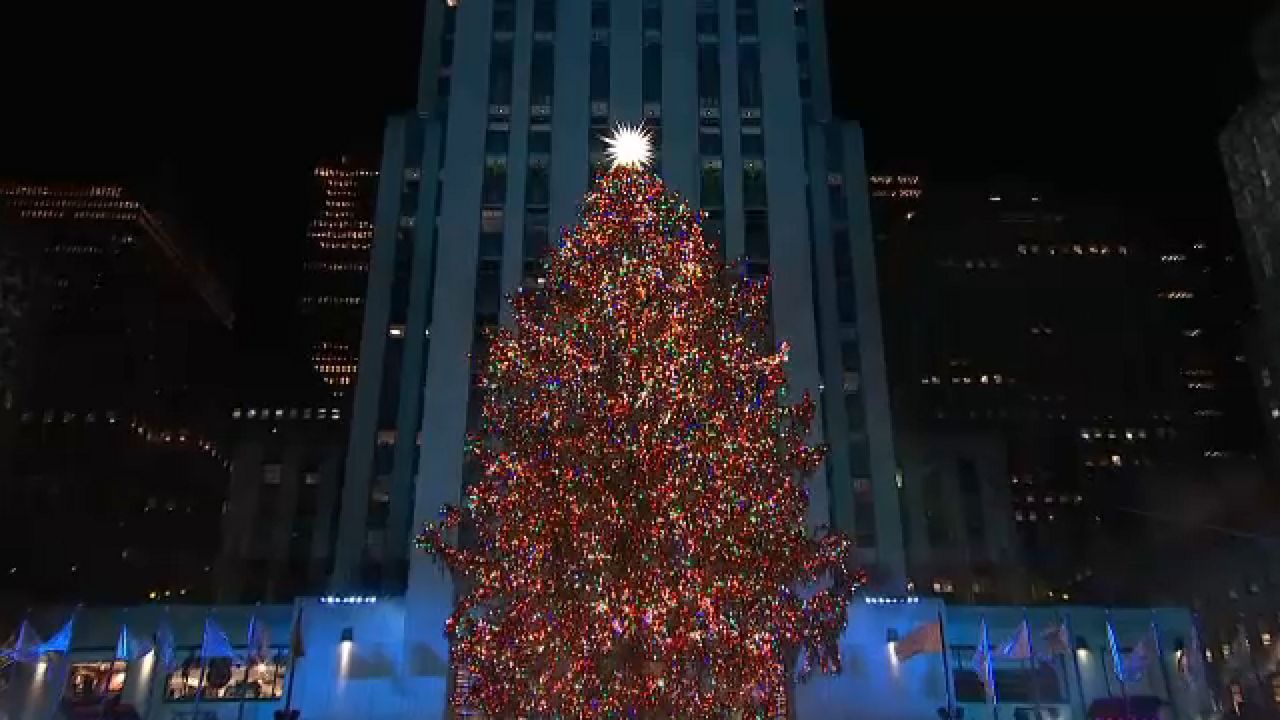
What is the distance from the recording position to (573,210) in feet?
109

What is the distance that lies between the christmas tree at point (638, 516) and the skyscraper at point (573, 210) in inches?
486

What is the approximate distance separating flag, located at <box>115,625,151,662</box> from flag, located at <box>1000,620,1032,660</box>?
79.4ft

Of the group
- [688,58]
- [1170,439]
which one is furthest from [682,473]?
[1170,439]

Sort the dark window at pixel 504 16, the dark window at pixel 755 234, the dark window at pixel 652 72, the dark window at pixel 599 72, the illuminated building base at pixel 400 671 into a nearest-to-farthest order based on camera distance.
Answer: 1. the illuminated building base at pixel 400 671
2. the dark window at pixel 755 234
3. the dark window at pixel 652 72
4. the dark window at pixel 599 72
5. the dark window at pixel 504 16

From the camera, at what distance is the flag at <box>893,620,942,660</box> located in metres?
25.3

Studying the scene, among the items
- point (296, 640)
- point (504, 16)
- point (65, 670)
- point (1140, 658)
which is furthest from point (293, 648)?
point (504, 16)

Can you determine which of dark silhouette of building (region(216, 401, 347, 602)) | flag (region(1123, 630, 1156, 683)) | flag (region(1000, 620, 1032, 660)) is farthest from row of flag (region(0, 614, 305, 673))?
dark silhouette of building (region(216, 401, 347, 602))

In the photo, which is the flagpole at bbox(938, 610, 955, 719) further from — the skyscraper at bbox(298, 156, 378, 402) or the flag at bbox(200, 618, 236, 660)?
the skyscraper at bbox(298, 156, 378, 402)

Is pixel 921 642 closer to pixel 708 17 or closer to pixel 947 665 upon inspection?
pixel 947 665

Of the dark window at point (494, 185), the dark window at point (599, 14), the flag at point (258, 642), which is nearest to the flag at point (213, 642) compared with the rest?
the flag at point (258, 642)

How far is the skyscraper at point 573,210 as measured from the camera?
3188cm

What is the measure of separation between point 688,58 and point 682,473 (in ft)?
78.8

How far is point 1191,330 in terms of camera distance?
74.9 metres

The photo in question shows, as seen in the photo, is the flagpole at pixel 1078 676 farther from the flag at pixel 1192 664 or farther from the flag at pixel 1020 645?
the flag at pixel 1192 664
